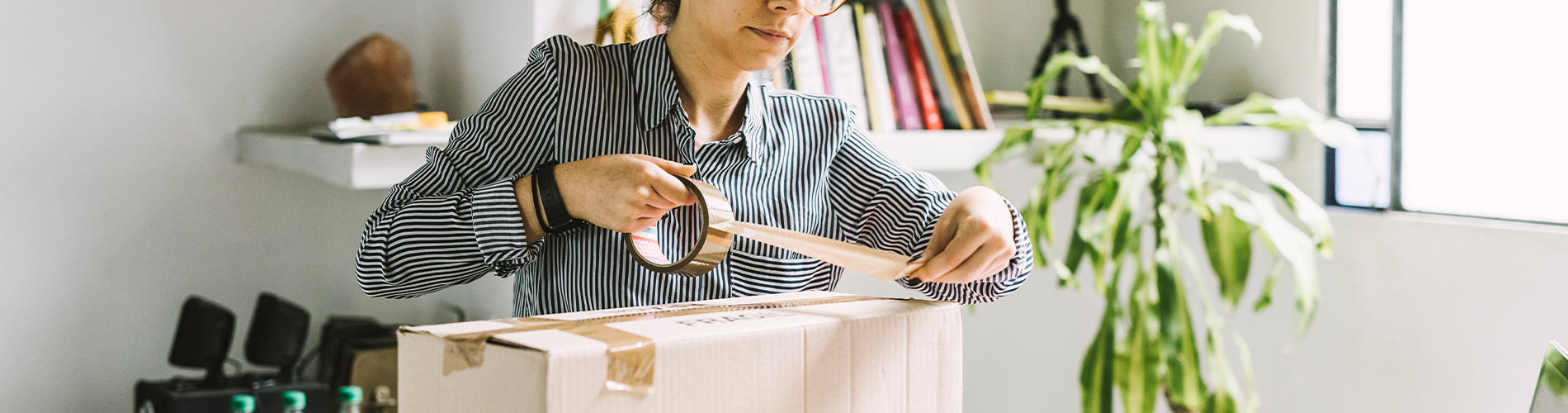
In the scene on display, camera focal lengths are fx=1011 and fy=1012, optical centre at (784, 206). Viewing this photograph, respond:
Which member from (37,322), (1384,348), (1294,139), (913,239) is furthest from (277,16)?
(1384,348)

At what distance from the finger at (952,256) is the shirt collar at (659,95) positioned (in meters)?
0.21

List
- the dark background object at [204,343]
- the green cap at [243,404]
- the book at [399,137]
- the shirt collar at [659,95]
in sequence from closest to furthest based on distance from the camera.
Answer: the shirt collar at [659,95] < the book at [399,137] < the green cap at [243,404] < the dark background object at [204,343]

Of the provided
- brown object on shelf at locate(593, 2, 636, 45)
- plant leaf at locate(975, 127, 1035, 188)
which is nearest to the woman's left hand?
brown object on shelf at locate(593, 2, 636, 45)

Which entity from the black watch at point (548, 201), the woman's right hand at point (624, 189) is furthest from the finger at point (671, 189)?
the black watch at point (548, 201)

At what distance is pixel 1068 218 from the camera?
2.44 m

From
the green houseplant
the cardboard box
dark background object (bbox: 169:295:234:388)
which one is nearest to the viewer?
the cardboard box

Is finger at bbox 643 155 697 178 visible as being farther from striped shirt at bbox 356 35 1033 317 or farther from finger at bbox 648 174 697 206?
striped shirt at bbox 356 35 1033 317

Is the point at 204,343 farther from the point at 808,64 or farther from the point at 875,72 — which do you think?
the point at 875,72

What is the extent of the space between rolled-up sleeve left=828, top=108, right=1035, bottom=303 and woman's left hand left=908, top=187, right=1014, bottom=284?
0.25ft

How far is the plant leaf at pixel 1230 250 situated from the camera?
1.77m

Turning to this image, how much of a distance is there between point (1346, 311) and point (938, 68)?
1055mm

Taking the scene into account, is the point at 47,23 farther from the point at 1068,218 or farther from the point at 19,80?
the point at 1068,218

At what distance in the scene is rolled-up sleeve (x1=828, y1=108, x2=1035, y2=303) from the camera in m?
0.97

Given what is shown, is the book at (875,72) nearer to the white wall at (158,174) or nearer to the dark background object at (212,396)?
the white wall at (158,174)
